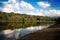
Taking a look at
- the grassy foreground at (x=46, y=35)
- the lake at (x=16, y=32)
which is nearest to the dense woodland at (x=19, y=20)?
the lake at (x=16, y=32)

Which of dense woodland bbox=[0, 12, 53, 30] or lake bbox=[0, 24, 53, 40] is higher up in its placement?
dense woodland bbox=[0, 12, 53, 30]

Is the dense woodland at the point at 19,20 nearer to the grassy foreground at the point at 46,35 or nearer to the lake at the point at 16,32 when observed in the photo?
the lake at the point at 16,32

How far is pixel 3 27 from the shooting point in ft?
10.7

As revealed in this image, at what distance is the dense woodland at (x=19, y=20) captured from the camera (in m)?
3.26

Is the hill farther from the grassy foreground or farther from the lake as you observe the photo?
the lake

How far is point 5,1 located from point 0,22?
1.53ft

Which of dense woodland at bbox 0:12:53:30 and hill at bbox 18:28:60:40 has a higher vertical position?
dense woodland at bbox 0:12:53:30

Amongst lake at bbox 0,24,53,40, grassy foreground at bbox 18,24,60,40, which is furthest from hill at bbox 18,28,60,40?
lake at bbox 0,24,53,40

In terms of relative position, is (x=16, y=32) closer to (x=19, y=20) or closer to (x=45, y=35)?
(x=19, y=20)

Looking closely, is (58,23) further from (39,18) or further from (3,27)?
(3,27)

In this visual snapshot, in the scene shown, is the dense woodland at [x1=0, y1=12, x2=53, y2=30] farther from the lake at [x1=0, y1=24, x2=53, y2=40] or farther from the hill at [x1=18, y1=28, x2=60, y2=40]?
the hill at [x1=18, y1=28, x2=60, y2=40]

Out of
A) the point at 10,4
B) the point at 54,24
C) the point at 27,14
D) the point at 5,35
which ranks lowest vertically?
the point at 5,35

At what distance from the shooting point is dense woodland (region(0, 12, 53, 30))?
3258 millimetres

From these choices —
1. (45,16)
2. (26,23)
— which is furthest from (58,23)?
(26,23)
